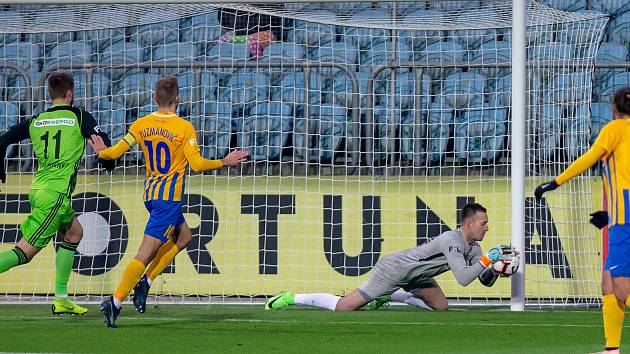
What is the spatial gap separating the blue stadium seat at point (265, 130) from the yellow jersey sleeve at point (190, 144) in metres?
3.50

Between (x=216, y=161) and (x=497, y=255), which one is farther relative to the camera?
(x=497, y=255)

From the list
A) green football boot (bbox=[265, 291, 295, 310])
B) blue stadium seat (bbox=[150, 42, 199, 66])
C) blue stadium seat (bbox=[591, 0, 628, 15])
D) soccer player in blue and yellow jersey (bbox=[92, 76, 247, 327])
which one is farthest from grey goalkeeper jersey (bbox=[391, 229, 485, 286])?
blue stadium seat (bbox=[591, 0, 628, 15])

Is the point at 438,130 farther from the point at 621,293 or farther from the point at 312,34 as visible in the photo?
the point at 621,293

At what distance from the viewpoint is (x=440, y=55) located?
1195 centimetres

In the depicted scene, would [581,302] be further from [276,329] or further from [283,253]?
[276,329]

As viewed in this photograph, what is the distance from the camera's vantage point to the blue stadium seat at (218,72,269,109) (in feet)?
39.1

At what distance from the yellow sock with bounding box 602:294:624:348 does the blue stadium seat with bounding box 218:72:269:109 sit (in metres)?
6.24

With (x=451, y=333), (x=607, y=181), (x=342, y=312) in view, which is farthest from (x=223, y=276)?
(x=607, y=181)

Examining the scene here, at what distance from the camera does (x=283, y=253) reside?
35.8 feet

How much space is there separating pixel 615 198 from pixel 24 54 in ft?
26.5

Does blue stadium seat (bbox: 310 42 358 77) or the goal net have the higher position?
blue stadium seat (bbox: 310 42 358 77)

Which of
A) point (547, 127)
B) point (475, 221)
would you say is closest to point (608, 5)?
point (547, 127)

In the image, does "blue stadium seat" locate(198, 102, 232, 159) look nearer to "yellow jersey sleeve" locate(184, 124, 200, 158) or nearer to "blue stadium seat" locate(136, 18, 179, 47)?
"blue stadium seat" locate(136, 18, 179, 47)

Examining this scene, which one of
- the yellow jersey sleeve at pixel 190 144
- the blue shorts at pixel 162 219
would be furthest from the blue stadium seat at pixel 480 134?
the blue shorts at pixel 162 219
